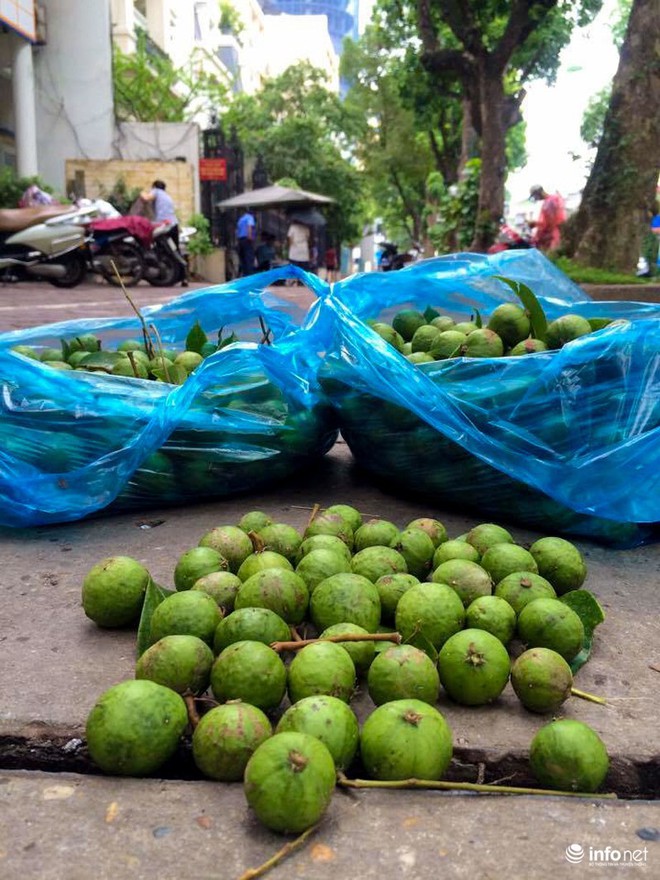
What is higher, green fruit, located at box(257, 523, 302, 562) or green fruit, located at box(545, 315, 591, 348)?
green fruit, located at box(545, 315, 591, 348)

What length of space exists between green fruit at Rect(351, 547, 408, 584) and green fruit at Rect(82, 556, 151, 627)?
0.51 meters

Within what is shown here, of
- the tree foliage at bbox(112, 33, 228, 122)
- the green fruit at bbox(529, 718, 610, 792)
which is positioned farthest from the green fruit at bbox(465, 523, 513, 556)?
the tree foliage at bbox(112, 33, 228, 122)

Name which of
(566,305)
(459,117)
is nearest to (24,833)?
(566,305)

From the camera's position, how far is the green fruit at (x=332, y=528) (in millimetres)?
2221

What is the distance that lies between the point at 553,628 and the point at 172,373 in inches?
72.1

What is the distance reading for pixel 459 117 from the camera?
26.4 m

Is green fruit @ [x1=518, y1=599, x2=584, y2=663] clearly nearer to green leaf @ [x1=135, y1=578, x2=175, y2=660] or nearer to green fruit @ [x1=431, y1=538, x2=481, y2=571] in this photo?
green fruit @ [x1=431, y1=538, x2=481, y2=571]

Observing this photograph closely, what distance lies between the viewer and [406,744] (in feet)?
4.54

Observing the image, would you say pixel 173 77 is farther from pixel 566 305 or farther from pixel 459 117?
pixel 566 305

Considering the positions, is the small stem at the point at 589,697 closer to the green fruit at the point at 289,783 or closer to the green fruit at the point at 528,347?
the green fruit at the point at 289,783

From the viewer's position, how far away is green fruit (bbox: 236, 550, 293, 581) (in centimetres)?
197

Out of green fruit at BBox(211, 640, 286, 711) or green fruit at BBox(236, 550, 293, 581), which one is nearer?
green fruit at BBox(211, 640, 286, 711)

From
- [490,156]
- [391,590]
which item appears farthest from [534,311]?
[490,156]

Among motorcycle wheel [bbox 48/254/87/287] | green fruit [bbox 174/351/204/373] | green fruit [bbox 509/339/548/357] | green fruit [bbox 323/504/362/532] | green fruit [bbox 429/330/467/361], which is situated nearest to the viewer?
green fruit [bbox 323/504/362/532]
